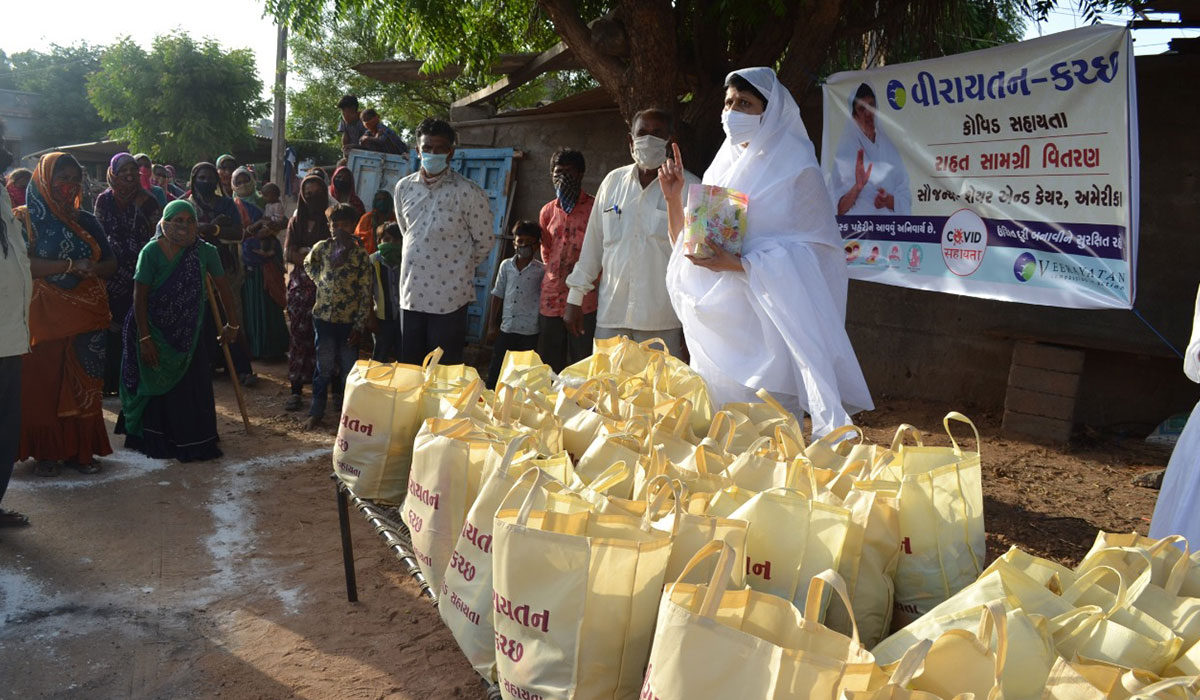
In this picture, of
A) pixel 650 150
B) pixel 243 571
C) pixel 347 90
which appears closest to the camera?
pixel 243 571

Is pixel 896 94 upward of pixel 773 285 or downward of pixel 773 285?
upward

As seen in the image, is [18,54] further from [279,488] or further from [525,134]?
[279,488]

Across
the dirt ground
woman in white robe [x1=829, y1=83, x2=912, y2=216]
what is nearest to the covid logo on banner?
woman in white robe [x1=829, y1=83, x2=912, y2=216]

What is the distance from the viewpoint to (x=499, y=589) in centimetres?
172

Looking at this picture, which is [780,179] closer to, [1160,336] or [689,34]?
[1160,336]

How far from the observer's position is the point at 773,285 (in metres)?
3.25

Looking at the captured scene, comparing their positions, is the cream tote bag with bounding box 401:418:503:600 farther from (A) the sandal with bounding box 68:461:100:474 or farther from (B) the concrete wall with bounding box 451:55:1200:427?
(B) the concrete wall with bounding box 451:55:1200:427

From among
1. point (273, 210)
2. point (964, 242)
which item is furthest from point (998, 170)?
point (273, 210)

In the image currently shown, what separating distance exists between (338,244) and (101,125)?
4883cm

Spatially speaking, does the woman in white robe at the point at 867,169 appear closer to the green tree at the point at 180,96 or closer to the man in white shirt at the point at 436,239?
the man in white shirt at the point at 436,239

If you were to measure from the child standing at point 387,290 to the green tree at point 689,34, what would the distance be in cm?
171

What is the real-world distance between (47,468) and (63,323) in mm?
881

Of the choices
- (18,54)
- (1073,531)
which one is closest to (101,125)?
(18,54)

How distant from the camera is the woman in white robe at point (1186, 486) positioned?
267 centimetres
